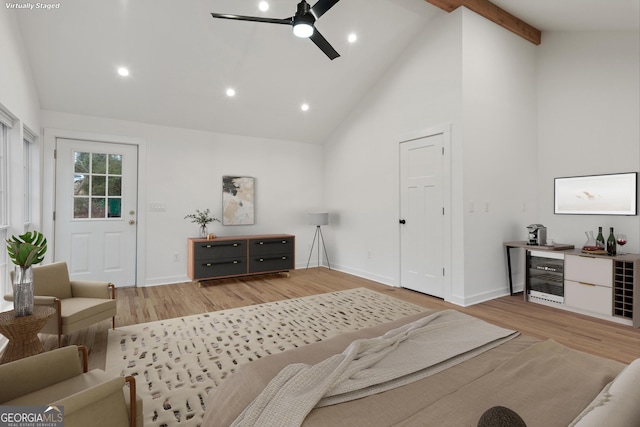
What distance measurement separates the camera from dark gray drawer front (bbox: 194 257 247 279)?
16.3ft

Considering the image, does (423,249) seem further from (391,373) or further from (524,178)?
A: (391,373)

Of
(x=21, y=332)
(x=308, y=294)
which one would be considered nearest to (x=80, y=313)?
(x=21, y=332)

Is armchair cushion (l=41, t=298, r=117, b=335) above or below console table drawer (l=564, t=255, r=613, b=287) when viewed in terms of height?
below

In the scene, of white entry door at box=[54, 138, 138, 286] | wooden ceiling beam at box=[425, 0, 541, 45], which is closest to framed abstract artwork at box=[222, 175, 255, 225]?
white entry door at box=[54, 138, 138, 286]

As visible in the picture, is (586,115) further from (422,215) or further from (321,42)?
(321,42)

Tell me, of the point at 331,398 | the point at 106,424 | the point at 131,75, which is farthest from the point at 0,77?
the point at 331,398

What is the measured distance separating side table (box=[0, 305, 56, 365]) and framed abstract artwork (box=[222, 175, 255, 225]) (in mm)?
3428

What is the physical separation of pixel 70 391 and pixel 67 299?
196 centimetres

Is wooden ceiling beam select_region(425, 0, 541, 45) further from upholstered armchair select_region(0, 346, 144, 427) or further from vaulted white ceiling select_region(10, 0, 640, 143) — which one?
upholstered armchair select_region(0, 346, 144, 427)

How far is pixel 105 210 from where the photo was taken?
189 inches

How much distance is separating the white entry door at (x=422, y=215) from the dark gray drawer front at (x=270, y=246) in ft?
6.38

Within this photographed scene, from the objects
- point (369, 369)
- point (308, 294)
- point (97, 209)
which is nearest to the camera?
point (369, 369)

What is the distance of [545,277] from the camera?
414cm

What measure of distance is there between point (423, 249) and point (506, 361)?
10.4ft
